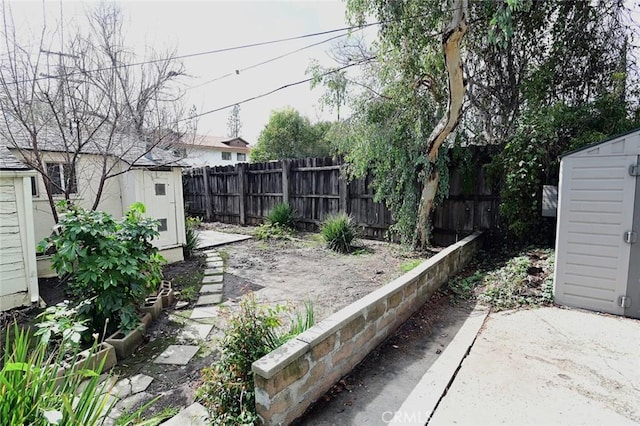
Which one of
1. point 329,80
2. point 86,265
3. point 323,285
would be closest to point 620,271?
point 323,285

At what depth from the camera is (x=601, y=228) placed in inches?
129

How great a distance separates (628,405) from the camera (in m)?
2.00

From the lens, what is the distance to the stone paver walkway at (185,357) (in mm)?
1929

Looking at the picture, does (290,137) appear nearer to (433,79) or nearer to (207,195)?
(207,195)

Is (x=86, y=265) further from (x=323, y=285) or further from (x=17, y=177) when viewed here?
(x=323, y=285)

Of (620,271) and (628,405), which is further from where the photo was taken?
(620,271)

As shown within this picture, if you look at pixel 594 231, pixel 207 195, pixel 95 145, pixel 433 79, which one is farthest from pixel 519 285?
pixel 207 195

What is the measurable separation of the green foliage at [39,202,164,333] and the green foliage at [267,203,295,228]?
16.8 feet

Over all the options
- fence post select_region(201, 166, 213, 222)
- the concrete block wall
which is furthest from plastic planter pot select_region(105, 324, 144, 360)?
fence post select_region(201, 166, 213, 222)

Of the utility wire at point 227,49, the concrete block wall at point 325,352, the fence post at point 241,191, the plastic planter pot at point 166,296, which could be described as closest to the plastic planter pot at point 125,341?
the plastic planter pot at point 166,296

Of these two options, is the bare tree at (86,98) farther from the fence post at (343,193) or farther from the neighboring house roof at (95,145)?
the fence post at (343,193)

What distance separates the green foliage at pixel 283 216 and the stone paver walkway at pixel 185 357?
141 inches

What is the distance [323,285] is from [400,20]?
13.6 feet

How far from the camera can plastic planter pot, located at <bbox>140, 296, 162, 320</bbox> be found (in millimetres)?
3449
